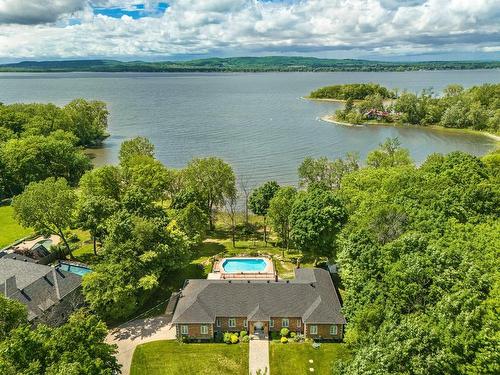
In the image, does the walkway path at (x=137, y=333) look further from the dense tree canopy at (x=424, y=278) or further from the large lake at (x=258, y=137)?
the large lake at (x=258, y=137)

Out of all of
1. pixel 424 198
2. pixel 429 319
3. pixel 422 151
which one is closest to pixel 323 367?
pixel 429 319

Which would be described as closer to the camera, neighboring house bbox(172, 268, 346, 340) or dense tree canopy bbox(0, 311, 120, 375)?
dense tree canopy bbox(0, 311, 120, 375)

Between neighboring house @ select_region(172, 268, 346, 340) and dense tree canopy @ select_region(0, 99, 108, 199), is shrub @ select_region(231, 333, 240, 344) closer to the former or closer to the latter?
neighboring house @ select_region(172, 268, 346, 340)

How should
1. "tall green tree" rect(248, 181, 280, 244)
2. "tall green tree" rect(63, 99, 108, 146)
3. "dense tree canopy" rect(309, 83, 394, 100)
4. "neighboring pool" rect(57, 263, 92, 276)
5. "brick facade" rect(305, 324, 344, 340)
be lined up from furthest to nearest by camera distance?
"dense tree canopy" rect(309, 83, 394, 100), "tall green tree" rect(63, 99, 108, 146), "tall green tree" rect(248, 181, 280, 244), "neighboring pool" rect(57, 263, 92, 276), "brick facade" rect(305, 324, 344, 340)

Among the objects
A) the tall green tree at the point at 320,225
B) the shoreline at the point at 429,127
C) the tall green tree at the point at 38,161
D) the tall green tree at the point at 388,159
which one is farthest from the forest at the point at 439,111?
the tall green tree at the point at 320,225

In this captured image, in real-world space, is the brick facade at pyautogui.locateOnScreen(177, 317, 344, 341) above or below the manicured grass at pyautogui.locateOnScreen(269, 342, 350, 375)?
above

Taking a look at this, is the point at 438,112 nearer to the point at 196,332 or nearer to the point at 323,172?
the point at 323,172

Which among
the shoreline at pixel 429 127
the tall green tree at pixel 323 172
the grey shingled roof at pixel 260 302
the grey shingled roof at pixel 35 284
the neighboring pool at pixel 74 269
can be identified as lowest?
the shoreline at pixel 429 127

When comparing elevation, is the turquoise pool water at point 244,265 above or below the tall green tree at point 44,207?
below

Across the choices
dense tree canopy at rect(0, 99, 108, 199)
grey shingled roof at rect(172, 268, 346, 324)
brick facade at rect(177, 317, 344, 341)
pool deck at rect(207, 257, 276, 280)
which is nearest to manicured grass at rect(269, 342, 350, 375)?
brick facade at rect(177, 317, 344, 341)
